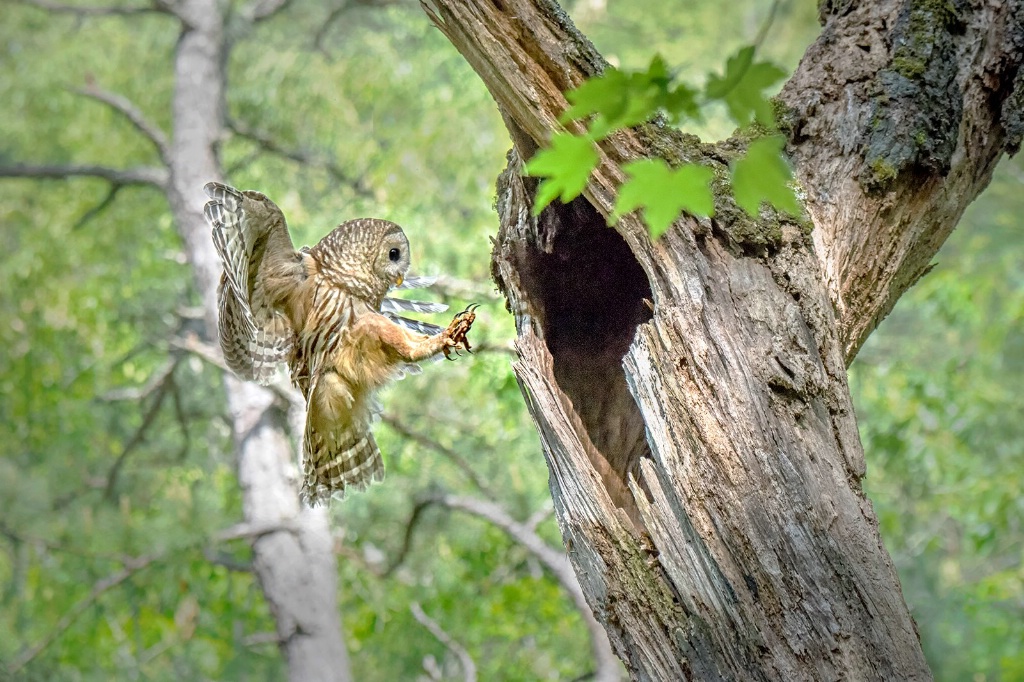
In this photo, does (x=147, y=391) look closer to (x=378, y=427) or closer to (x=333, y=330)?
(x=378, y=427)

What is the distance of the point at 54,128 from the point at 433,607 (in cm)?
687

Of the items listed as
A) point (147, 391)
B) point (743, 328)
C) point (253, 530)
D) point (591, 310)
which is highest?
point (147, 391)

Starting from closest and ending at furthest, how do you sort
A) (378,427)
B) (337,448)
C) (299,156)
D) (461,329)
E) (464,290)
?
(461,329), (337,448), (464,290), (378,427), (299,156)

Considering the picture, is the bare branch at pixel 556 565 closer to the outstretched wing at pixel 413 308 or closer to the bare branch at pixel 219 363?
the bare branch at pixel 219 363

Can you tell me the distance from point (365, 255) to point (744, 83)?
1.73 m

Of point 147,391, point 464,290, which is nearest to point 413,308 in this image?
point 464,290

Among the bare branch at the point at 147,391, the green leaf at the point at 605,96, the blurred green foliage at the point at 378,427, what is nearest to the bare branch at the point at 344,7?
the blurred green foliage at the point at 378,427

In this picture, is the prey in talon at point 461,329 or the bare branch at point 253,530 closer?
the prey in talon at point 461,329

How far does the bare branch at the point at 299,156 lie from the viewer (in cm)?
807

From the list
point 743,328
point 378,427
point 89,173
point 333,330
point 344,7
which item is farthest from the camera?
point 344,7

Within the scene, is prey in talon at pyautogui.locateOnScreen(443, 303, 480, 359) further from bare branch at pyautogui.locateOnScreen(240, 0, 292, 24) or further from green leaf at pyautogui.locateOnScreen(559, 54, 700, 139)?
bare branch at pyautogui.locateOnScreen(240, 0, 292, 24)

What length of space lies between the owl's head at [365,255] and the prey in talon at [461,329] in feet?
1.00

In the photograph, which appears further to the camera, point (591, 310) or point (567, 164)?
point (591, 310)

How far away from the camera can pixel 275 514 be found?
23.7ft
